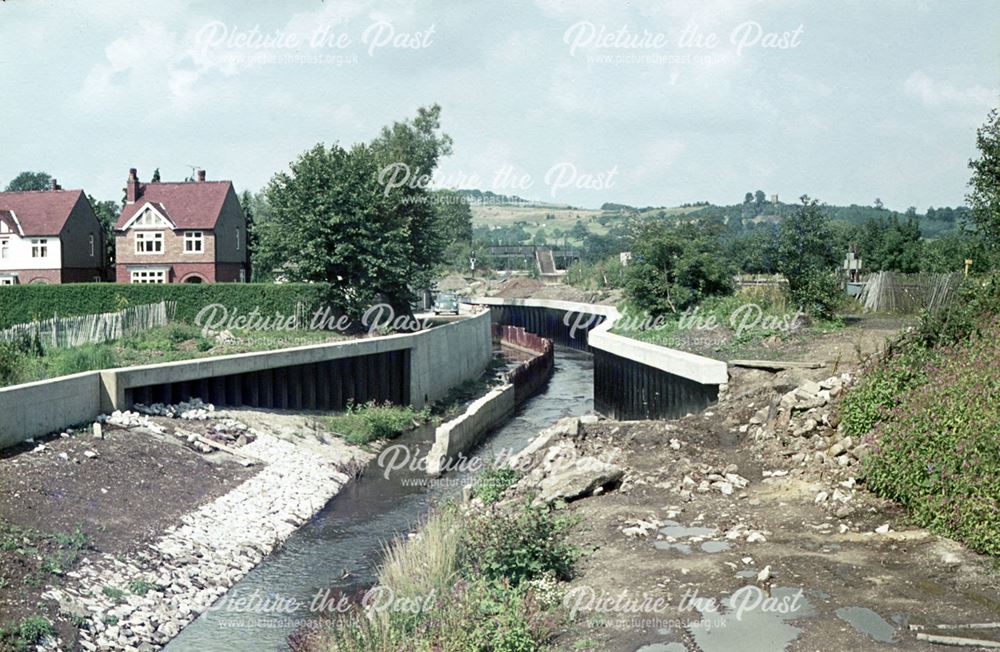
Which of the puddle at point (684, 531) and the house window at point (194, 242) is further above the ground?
the house window at point (194, 242)

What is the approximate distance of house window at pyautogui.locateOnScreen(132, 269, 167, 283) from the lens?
57.1 meters

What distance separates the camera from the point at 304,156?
4391 cm

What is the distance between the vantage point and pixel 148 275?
57.4 meters

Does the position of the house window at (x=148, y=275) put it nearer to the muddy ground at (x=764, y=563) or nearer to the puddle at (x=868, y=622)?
the muddy ground at (x=764, y=563)

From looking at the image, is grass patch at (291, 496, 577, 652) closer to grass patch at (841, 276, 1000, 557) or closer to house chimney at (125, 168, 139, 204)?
grass patch at (841, 276, 1000, 557)

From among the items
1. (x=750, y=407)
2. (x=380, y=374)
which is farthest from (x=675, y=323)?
(x=750, y=407)

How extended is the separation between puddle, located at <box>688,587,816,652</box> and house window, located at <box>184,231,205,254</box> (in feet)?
162

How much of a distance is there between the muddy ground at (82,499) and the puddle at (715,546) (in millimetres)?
9449

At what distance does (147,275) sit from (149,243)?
6.38 ft

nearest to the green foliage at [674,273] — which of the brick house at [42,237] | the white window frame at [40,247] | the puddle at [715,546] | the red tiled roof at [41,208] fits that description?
the puddle at [715,546]

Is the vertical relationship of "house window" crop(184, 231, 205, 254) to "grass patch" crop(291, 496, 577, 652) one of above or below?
above

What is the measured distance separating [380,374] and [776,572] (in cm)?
2491

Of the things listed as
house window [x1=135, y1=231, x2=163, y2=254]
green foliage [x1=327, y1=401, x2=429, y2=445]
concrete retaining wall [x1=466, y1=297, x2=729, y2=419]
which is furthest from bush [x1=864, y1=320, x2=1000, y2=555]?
house window [x1=135, y1=231, x2=163, y2=254]

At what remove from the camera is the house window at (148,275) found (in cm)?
5709
